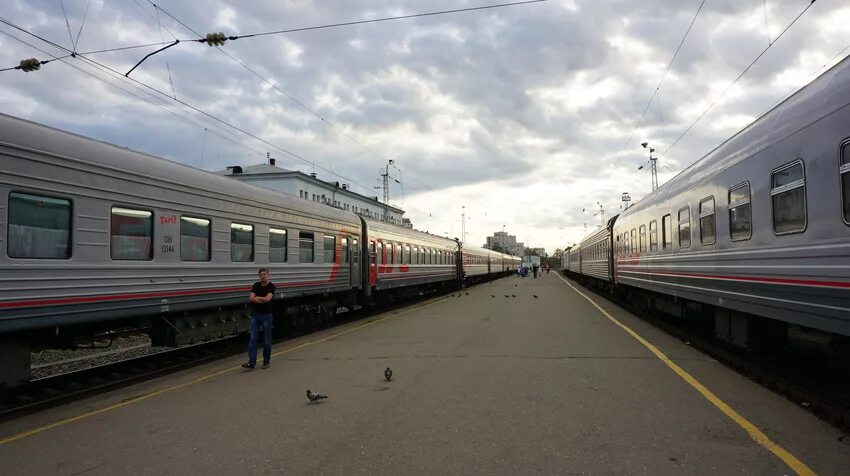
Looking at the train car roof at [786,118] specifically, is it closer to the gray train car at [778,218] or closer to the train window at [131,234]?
the gray train car at [778,218]

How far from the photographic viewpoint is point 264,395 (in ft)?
23.1

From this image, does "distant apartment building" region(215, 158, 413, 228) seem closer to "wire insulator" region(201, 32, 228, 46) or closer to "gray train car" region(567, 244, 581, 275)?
"gray train car" region(567, 244, 581, 275)

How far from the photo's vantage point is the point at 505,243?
5404 inches

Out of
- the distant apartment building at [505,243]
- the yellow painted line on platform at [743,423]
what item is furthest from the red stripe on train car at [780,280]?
the distant apartment building at [505,243]

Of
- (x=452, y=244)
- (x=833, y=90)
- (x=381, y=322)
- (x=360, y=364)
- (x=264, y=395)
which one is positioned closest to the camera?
(x=833, y=90)

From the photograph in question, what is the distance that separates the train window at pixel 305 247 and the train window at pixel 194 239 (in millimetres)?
3534

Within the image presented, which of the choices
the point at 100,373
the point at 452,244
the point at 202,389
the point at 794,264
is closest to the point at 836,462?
the point at 794,264

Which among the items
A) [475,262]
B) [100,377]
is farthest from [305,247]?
[475,262]

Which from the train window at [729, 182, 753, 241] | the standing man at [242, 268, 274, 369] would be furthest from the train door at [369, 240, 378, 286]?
the train window at [729, 182, 753, 241]

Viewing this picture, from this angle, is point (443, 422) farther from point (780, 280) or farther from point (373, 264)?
point (373, 264)

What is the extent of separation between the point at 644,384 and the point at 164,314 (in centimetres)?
727

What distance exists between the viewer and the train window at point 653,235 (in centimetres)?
1378

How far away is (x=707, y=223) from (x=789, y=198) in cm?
319

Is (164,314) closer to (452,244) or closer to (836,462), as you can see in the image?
(836,462)
